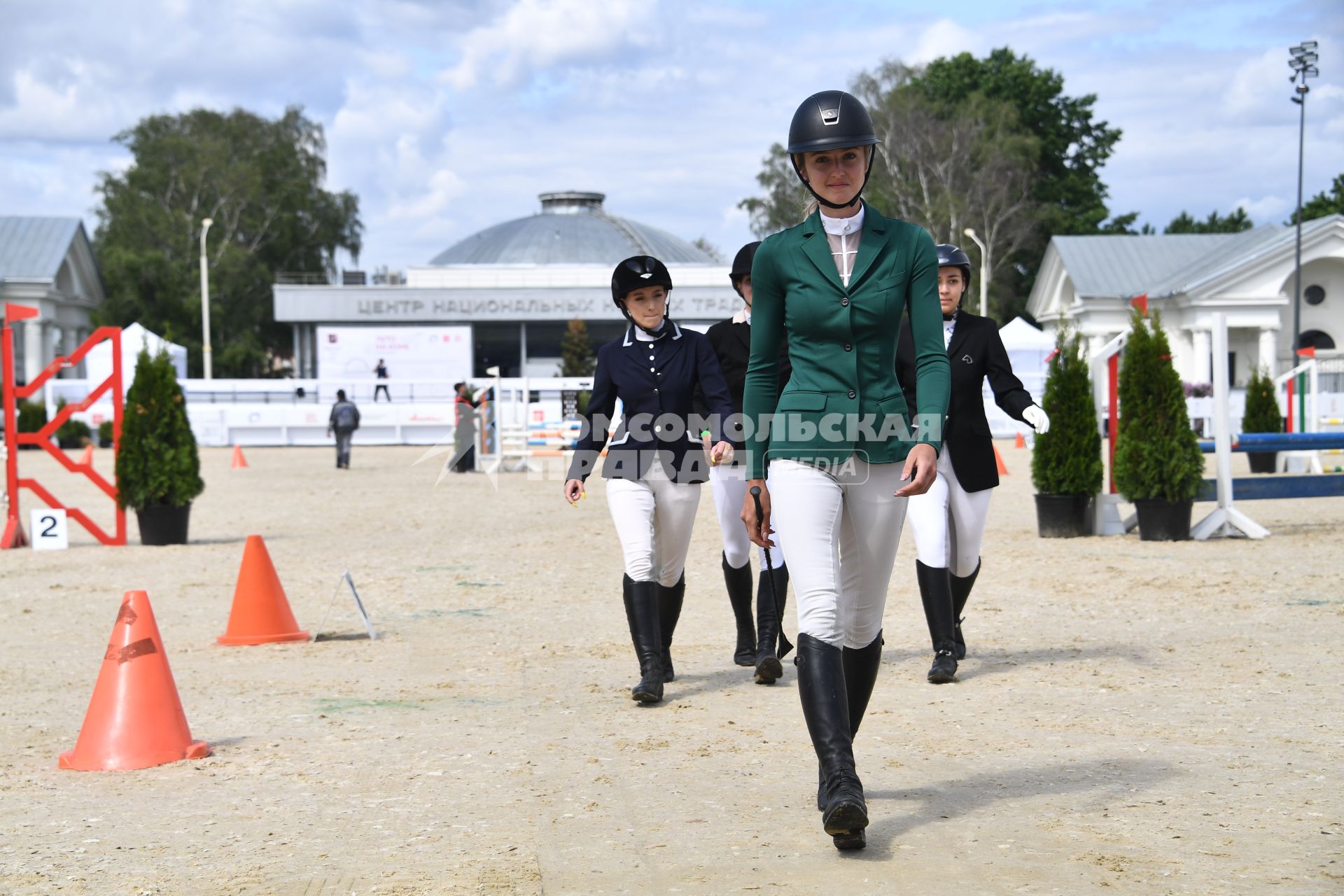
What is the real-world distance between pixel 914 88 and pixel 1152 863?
2437 inches

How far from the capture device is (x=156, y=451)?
13.5 m

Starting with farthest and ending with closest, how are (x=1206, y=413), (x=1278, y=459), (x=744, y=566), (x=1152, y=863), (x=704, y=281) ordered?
(x=704, y=281) → (x=1206, y=413) → (x=1278, y=459) → (x=744, y=566) → (x=1152, y=863)

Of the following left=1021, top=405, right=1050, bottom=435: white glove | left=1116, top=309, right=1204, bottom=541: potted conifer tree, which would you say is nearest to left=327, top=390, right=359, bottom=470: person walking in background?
left=1116, top=309, right=1204, bottom=541: potted conifer tree

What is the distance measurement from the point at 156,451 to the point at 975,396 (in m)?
9.07

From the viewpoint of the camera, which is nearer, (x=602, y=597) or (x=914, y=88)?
(x=602, y=597)

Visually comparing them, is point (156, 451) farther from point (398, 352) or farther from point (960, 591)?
point (398, 352)

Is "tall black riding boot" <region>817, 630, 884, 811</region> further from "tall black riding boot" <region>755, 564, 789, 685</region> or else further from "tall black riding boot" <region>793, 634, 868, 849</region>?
"tall black riding boot" <region>755, 564, 789, 685</region>

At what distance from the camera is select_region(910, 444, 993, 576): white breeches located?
21.6ft

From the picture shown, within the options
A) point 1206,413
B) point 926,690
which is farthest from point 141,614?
point 1206,413

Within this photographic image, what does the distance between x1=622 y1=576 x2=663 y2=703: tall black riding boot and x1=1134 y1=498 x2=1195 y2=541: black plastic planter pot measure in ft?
24.7

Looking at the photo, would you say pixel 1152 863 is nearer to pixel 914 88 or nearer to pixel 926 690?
pixel 926 690

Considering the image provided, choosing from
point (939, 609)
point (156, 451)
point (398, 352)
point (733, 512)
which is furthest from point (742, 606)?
point (398, 352)

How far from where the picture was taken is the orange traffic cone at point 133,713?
5.20 metres

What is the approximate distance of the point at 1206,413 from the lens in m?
32.5
